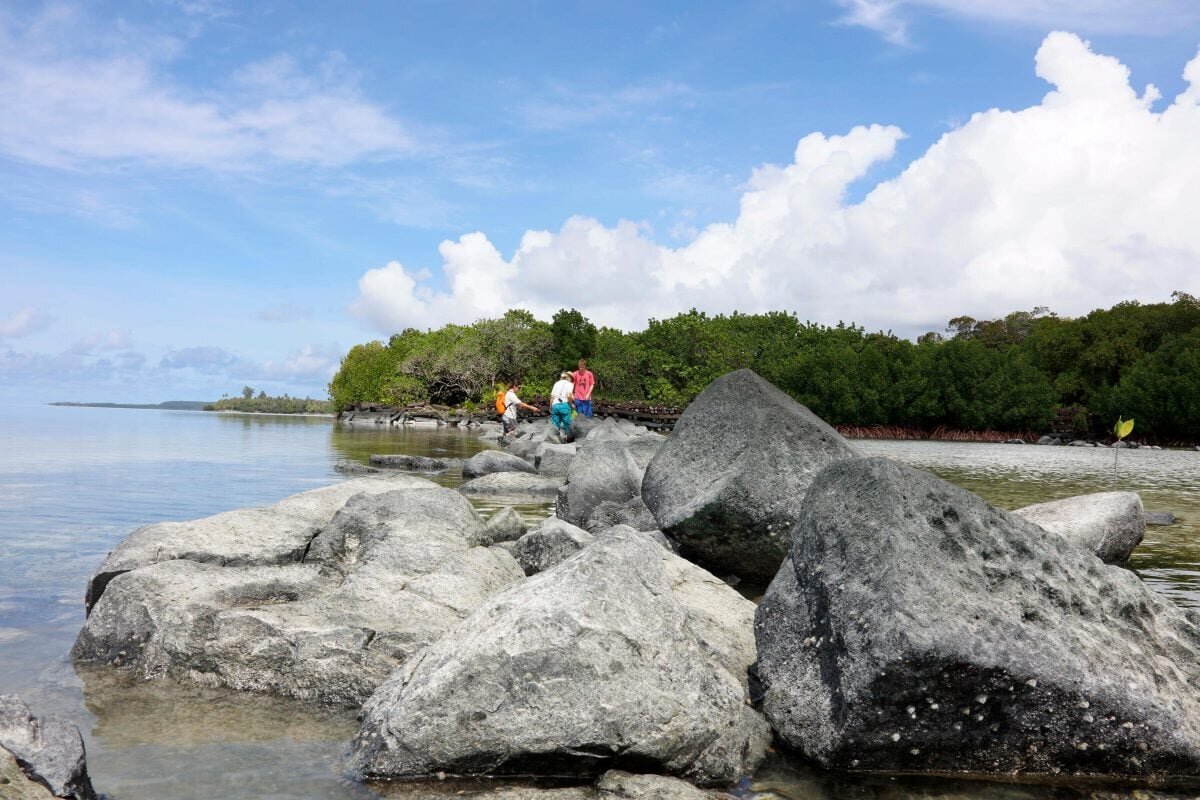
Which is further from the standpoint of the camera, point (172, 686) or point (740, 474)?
point (740, 474)

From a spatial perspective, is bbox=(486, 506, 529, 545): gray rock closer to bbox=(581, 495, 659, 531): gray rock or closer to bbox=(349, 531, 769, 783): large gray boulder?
bbox=(581, 495, 659, 531): gray rock

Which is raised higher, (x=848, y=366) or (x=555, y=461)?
(x=848, y=366)

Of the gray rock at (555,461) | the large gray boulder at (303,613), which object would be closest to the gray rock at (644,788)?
the large gray boulder at (303,613)

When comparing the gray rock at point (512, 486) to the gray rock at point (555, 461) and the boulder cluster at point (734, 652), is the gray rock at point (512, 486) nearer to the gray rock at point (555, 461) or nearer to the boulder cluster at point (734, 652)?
the gray rock at point (555, 461)

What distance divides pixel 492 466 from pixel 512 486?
99.3 inches

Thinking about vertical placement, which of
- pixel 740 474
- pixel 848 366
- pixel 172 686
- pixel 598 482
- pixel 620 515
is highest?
pixel 848 366

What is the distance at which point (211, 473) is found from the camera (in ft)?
72.3

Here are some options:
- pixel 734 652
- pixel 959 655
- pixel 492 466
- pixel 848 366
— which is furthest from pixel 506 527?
pixel 848 366

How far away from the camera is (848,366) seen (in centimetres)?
7075

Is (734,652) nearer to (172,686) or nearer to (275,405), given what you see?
(172,686)

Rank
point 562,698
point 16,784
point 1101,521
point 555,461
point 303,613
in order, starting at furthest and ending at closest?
point 555,461 < point 1101,521 < point 303,613 < point 562,698 < point 16,784

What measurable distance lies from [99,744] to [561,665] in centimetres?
273

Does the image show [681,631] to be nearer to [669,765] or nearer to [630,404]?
[669,765]

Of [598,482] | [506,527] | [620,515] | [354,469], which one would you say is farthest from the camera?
[354,469]
